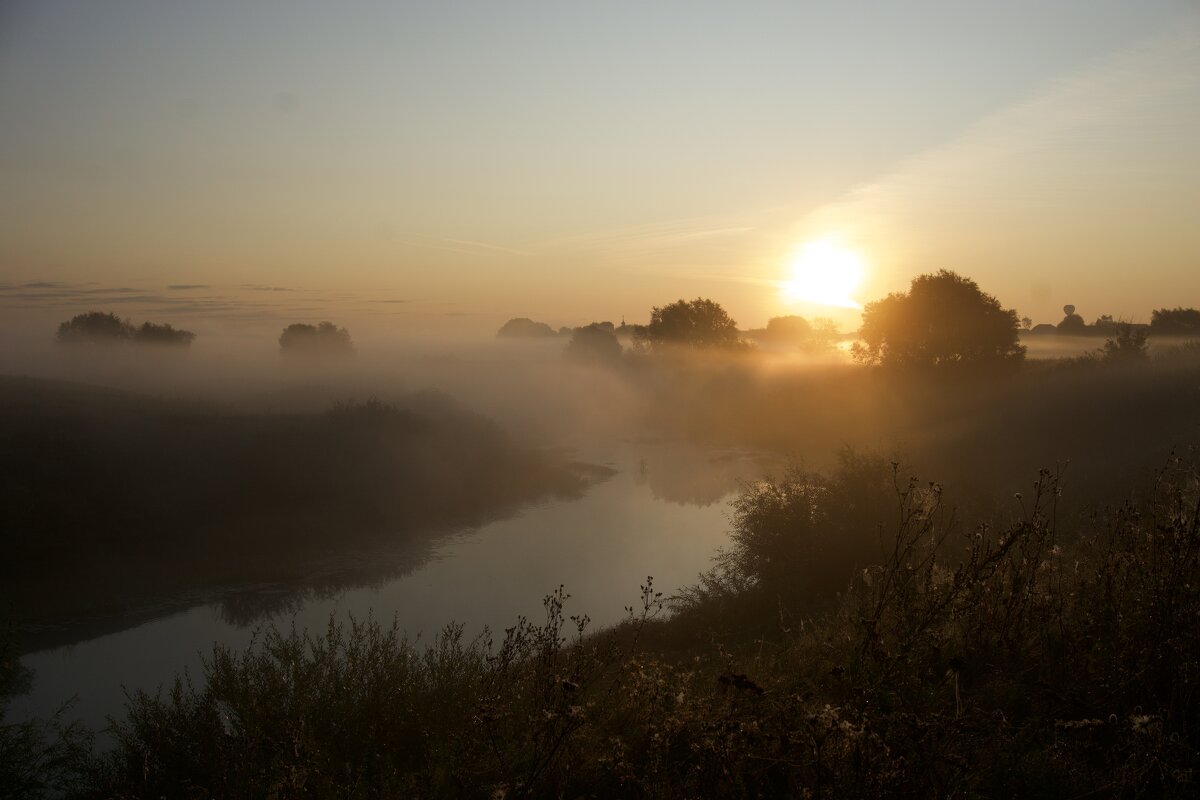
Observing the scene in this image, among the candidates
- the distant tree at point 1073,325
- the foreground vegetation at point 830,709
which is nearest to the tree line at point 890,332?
the distant tree at point 1073,325

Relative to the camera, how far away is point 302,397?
58281 millimetres

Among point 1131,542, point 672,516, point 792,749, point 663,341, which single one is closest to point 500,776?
point 792,749

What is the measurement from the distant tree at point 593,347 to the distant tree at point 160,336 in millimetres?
59120

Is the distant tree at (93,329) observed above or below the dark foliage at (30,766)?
above

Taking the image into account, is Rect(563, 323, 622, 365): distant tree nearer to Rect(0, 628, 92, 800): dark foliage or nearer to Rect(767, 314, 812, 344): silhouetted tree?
Rect(767, 314, 812, 344): silhouetted tree

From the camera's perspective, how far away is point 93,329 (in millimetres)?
96938

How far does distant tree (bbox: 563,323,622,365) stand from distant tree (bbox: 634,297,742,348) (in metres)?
11.2

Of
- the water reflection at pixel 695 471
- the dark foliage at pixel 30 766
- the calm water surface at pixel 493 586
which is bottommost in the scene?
the calm water surface at pixel 493 586

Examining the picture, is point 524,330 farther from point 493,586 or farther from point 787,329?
point 493,586

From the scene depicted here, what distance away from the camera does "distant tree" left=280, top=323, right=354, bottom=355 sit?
356 feet

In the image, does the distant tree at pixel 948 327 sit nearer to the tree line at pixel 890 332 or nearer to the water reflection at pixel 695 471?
the tree line at pixel 890 332

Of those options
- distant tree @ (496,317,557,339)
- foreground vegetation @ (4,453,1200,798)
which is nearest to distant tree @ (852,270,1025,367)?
foreground vegetation @ (4,453,1200,798)

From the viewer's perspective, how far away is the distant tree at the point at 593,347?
99.4 meters

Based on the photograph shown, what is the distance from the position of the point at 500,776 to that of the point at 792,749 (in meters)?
2.17
